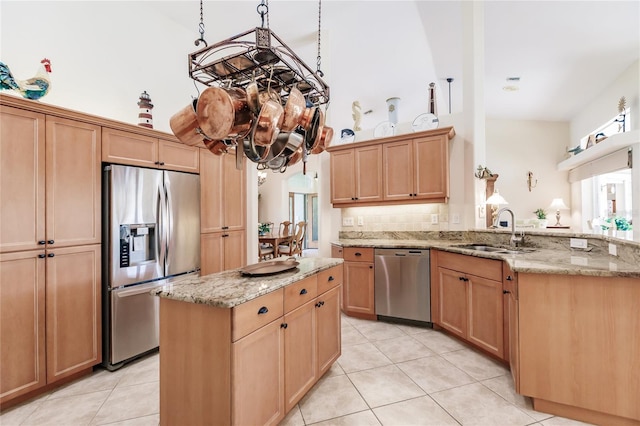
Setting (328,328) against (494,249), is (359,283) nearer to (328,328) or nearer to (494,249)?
(328,328)

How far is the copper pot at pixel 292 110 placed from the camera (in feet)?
4.56

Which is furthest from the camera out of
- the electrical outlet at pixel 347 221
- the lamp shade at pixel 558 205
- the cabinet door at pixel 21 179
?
the lamp shade at pixel 558 205

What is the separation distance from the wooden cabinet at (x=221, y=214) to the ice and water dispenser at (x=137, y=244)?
0.52m

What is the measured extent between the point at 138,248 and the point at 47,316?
69cm

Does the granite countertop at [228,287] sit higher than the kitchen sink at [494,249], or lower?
lower

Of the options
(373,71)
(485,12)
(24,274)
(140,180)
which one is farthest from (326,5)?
(24,274)

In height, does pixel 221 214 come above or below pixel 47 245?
above

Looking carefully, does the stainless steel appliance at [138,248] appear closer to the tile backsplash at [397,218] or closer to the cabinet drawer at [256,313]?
the cabinet drawer at [256,313]

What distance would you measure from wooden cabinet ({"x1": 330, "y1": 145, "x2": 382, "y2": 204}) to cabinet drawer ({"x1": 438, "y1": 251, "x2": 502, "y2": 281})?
1.06 m

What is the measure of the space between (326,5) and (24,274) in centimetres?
366

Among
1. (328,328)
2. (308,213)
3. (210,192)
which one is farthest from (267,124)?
(308,213)

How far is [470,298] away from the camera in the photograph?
101 inches

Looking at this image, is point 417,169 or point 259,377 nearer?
point 259,377

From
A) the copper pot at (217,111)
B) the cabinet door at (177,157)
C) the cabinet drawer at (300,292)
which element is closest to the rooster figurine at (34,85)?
the cabinet door at (177,157)
